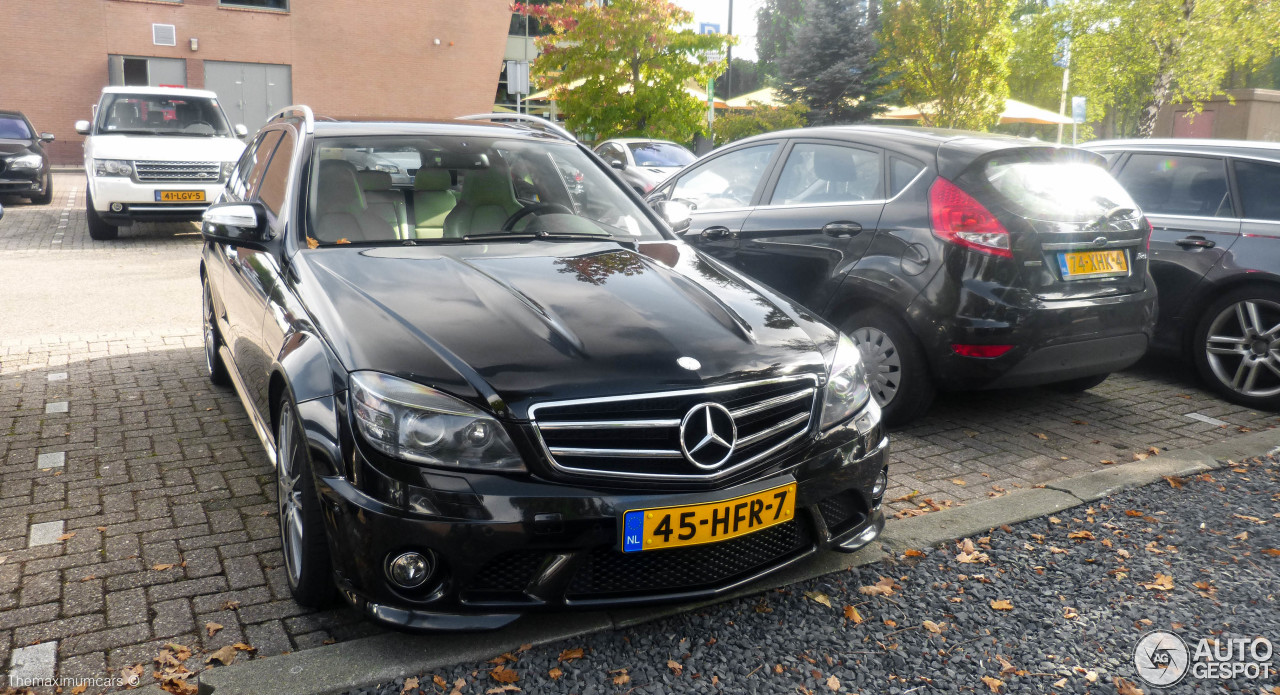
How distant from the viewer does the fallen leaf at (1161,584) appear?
344 centimetres

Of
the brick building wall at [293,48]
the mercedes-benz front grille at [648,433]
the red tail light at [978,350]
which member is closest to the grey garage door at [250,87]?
the brick building wall at [293,48]

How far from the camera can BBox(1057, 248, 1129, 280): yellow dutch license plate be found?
4789mm

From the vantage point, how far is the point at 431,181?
4.08 metres

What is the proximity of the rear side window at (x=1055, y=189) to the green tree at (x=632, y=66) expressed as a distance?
58.2ft

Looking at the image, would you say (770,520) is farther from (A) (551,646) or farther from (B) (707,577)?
(A) (551,646)

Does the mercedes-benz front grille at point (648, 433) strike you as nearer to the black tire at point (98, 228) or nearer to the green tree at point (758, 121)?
the black tire at point (98, 228)

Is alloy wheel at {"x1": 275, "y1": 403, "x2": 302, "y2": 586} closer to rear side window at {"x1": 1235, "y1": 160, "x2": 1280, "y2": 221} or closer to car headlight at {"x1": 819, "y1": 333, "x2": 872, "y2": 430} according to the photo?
car headlight at {"x1": 819, "y1": 333, "x2": 872, "y2": 430}

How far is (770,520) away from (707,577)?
0.82 ft

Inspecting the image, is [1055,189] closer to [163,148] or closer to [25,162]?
[163,148]

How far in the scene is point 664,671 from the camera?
2830 millimetres

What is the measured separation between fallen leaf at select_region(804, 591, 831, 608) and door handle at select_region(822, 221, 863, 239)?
7.90 feet

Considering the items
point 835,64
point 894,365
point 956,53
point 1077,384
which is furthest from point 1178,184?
point 835,64

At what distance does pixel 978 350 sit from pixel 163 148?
10577 mm

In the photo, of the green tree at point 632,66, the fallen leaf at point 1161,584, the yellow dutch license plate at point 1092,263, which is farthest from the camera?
the green tree at point 632,66
